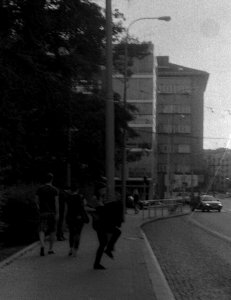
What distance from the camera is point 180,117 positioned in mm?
110625

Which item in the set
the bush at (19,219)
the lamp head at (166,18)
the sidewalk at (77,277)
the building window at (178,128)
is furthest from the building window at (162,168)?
the sidewalk at (77,277)

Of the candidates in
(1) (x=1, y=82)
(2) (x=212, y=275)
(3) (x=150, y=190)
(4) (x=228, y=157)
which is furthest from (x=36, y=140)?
(4) (x=228, y=157)

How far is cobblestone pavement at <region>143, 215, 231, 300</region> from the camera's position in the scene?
33.3ft

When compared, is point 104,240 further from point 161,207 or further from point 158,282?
point 161,207

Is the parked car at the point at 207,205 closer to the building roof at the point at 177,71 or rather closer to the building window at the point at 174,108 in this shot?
the building window at the point at 174,108

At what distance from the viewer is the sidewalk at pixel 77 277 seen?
8.95 metres

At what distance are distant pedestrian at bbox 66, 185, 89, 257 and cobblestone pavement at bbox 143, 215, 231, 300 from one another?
1831mm

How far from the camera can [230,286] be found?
1069 cm

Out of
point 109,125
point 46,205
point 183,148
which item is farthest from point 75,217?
point 183,148

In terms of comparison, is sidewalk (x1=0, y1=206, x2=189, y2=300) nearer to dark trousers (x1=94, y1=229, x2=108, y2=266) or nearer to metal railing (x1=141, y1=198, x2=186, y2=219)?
dark trousers (x1=94, y1=229, x2=108, y2=266)

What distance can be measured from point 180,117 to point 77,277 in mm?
100970

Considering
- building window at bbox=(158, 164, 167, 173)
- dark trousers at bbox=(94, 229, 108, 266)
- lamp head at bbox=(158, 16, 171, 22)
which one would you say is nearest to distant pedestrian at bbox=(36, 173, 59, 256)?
dark trousers at bbox=(94, 229, 108, 266)

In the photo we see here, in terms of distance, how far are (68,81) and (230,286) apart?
14.3m

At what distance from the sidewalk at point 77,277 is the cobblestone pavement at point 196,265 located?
1.53ft
